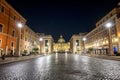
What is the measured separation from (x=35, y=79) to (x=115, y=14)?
4505 cm

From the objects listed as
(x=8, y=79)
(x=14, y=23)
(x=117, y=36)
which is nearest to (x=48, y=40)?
(x=14, y=23)

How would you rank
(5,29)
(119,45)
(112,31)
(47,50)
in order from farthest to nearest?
1. (47,50)
2. (112,31)
3. (119,45)
4. (5,29)

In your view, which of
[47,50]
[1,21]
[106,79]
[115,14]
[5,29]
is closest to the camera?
[106,79]

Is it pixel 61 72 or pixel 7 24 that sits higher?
pixel 7 24

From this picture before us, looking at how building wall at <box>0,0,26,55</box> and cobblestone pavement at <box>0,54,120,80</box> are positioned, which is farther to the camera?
building wall at <box>0,0,26,55</box>

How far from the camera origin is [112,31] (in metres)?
47.0

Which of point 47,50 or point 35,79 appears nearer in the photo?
point 35,79

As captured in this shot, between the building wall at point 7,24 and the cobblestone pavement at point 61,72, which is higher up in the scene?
the building wall at point 7,24

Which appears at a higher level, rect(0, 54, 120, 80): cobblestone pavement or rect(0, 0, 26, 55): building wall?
rect(0, 0, 26, 55): building wall

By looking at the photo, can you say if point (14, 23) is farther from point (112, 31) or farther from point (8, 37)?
point (112, 31)

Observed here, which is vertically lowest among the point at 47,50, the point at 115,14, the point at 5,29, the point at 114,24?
the point at 47,50

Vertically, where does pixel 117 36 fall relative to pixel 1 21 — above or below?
below

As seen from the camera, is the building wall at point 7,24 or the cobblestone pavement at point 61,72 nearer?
the cobblestone pavement at point 61,72

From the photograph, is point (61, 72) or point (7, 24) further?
point (7, 24)
